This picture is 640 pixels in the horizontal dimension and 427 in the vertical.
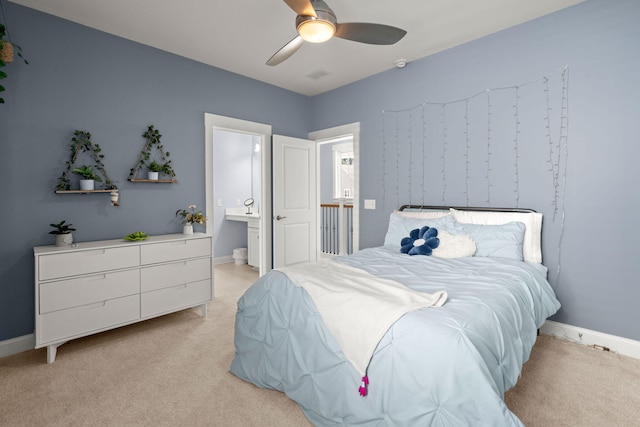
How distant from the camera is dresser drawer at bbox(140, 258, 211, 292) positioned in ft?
9.41

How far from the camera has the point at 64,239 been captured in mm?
2633

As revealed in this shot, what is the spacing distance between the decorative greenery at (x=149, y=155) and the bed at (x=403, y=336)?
189cm

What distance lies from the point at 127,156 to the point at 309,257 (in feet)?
8.72

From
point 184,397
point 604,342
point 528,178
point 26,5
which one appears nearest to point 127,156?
point 26,5

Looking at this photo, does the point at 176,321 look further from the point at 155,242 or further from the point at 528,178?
the point at 528,178

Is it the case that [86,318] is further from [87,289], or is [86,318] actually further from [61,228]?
[61,228]

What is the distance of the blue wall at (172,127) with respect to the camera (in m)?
2.46

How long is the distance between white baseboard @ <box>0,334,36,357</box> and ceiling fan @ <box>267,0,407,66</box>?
10.2ft

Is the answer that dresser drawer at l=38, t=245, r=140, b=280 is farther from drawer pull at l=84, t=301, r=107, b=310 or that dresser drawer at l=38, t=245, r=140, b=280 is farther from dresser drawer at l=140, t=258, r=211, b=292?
drawer pull at l=84, t=301, r=107, b=310

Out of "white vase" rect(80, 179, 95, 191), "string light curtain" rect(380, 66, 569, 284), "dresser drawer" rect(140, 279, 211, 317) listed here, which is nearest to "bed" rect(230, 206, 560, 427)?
"string light curtain" rect(380, 66, 569, 284)

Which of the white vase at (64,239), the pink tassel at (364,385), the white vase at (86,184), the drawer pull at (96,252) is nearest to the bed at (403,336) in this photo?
the pink tassel at (364,385)

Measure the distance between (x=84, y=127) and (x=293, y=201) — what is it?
249 cm

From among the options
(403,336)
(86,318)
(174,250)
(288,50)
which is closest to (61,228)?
(86,318)

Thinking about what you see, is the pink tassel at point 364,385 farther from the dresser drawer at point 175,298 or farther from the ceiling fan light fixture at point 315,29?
the dresser drawer at point 175,298
